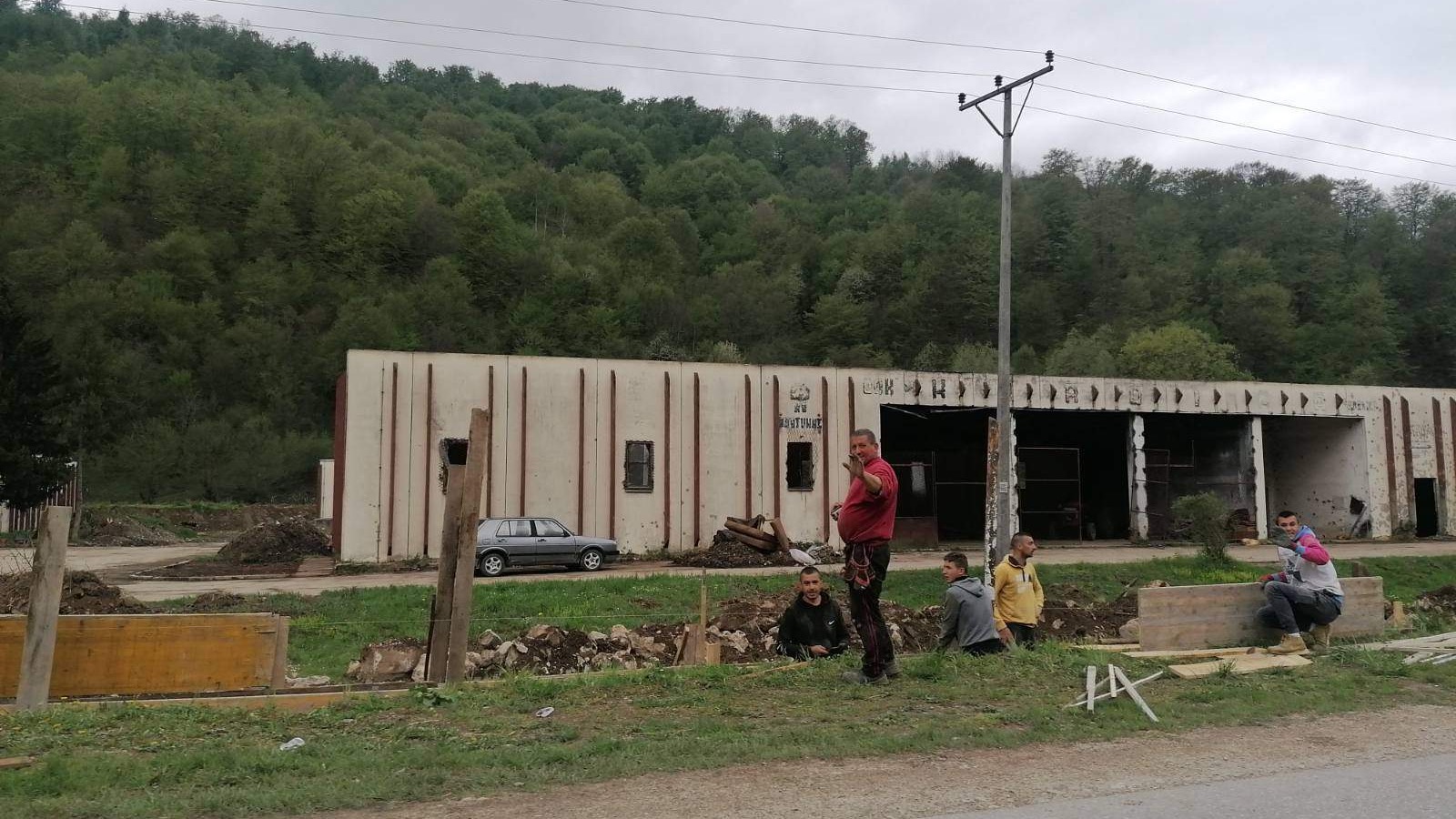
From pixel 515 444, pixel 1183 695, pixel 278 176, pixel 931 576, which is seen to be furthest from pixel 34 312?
pixel 1183 695

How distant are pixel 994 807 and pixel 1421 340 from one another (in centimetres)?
9785

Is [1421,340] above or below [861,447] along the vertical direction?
above

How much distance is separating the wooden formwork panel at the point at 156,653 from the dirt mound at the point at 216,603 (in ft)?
29.4

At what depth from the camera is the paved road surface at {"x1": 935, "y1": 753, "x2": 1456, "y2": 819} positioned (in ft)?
18.2

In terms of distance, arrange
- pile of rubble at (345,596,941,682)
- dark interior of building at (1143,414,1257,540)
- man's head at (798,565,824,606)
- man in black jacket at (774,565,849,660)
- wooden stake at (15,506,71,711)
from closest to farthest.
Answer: wooden stake at (15,506,71,711) → man's head at (798,565,824,606) → man in black jacket at (774,565,849,660) → pile of rubble at (345,596,941,682) → dark interior of building at (1143,414,1257,540)

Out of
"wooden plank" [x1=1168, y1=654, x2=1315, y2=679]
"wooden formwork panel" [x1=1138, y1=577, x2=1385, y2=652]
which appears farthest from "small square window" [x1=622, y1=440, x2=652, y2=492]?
"wooden plank" [x1=1168, y1=654, x2=1315, y2=679]

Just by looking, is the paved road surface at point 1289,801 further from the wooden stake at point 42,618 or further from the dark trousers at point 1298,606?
the wooden stake at point 42,618

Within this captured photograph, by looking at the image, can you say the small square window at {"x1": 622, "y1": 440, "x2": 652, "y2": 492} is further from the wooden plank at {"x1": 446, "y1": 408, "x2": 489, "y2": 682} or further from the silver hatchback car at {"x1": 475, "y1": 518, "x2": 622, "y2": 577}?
the wooden plank at {"x1": 446, "y1": 408, "x2": 489, "y2": 682}

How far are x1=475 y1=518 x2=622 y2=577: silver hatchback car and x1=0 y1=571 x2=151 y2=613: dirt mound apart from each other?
789 cm

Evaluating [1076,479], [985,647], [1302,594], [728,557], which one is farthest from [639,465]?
[1076,479]

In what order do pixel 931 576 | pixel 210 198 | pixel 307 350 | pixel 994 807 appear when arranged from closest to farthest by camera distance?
pixel 994 807, pixel 931 576, pixel 307 350, pixel 210 198

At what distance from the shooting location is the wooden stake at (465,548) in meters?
8.74

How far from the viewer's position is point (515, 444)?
26906 millimetres

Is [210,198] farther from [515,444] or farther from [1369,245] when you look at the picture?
[1369,245]
